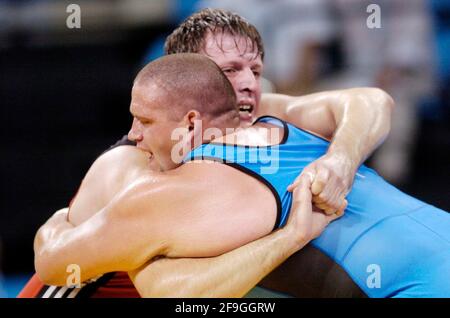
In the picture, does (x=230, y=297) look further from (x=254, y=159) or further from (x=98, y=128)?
(x=98, y=128)

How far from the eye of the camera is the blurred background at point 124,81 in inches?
189

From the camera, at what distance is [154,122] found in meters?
2.27

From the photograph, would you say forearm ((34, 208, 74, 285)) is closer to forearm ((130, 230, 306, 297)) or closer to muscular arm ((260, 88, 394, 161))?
forearm ((130, 230, 306, 297))

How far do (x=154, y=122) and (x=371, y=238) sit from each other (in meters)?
0.70

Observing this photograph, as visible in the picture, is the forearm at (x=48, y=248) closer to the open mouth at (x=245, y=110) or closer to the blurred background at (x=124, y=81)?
the open mouth at (x=245, y=110)

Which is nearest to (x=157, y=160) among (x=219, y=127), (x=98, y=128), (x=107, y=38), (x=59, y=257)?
(x=219, y=127)

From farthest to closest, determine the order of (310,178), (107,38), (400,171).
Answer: (107,38), (400,171), (310,178)

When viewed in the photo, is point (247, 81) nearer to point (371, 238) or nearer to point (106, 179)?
point (106, 179)

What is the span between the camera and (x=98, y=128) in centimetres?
492

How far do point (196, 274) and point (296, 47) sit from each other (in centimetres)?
323

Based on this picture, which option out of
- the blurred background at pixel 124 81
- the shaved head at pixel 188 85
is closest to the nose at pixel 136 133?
the shaved head at pixel 188 85

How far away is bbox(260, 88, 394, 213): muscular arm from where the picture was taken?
219 cm

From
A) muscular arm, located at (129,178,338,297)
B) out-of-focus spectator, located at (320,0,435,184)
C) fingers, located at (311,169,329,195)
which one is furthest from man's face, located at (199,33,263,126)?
out-of-focus spectator, located at (320,0,435,184)

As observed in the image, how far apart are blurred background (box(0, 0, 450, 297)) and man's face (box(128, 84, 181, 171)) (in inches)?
97.3
